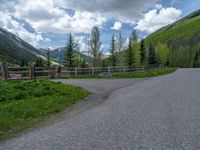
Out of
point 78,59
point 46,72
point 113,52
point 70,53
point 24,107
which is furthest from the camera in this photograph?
point 113,52

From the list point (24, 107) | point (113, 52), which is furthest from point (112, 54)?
point (24, 107)

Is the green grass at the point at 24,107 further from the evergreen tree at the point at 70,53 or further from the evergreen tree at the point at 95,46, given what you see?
the evergreen tree at the point at 95,46

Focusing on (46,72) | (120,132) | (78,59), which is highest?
(78,59)

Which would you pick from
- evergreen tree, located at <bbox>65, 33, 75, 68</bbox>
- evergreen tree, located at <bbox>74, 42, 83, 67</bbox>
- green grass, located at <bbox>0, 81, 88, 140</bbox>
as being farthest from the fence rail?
evergreen tree, located at <bbox>74, 42, 83, 67</bbox>

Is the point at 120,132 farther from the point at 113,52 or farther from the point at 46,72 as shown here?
the point at 113,52

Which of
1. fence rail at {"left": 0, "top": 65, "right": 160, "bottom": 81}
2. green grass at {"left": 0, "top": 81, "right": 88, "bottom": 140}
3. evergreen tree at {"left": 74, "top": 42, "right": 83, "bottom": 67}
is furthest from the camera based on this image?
evergreen tree at {"left": 74, "top": 42, "right": 83, "bottom": 67}

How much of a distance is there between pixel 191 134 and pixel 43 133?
3.32 m

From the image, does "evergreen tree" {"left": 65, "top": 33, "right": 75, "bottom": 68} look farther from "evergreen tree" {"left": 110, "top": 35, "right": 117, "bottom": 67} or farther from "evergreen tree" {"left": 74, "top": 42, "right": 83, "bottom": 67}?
"evergreen tree" {"left": 110, "top": 35, "right": 117, "bottom": 67}

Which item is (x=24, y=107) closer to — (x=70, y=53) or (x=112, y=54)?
(x=70, y=53)

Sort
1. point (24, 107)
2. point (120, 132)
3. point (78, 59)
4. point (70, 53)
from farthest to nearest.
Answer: point (78, 59) < point (70, 53) < point (24, 107) < point (120, 132)

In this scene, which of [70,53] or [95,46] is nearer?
[70,53]

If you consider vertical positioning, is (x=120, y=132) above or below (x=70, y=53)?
below

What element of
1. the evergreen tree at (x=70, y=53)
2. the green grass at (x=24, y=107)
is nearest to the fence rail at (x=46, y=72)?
the green grass at (x=24, y=107)

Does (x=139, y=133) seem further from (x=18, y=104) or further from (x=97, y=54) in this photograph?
(x=97, y=54)
